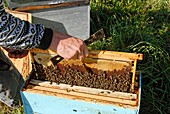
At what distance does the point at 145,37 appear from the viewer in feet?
9.11

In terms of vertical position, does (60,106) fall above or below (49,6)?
below

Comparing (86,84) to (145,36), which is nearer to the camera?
(86,84)

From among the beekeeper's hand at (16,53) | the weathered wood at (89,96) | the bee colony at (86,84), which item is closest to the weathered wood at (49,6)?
the beekeeper's hand at (16,53)

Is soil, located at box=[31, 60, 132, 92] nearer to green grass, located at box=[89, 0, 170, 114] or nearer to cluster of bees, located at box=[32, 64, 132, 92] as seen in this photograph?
cluster of bees, located at box=[32, 64, 132, 92]

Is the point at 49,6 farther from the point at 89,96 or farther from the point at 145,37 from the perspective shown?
the point at 89,96

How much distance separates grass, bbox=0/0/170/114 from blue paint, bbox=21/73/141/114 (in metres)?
0.50

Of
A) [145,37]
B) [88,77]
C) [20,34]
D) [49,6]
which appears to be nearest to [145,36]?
[145,37]

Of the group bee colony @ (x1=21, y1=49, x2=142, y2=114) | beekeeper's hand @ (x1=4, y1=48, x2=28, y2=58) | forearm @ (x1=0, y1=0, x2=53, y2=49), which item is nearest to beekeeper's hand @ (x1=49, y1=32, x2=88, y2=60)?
forearm @ (x1=0, y1=0, x2=53, y2=49)

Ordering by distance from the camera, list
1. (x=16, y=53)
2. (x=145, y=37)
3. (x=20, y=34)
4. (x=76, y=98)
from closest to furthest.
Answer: (x=20, y=34) → (x=76, y=98) → (x=16, y=53) → (x=145, y=37)

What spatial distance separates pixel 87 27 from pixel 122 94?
1161 mm

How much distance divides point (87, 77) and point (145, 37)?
1.05 meters

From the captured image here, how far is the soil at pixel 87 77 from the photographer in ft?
6.18

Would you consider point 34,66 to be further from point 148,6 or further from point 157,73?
point 148,6

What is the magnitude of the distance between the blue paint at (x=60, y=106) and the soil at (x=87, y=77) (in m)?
0.16
